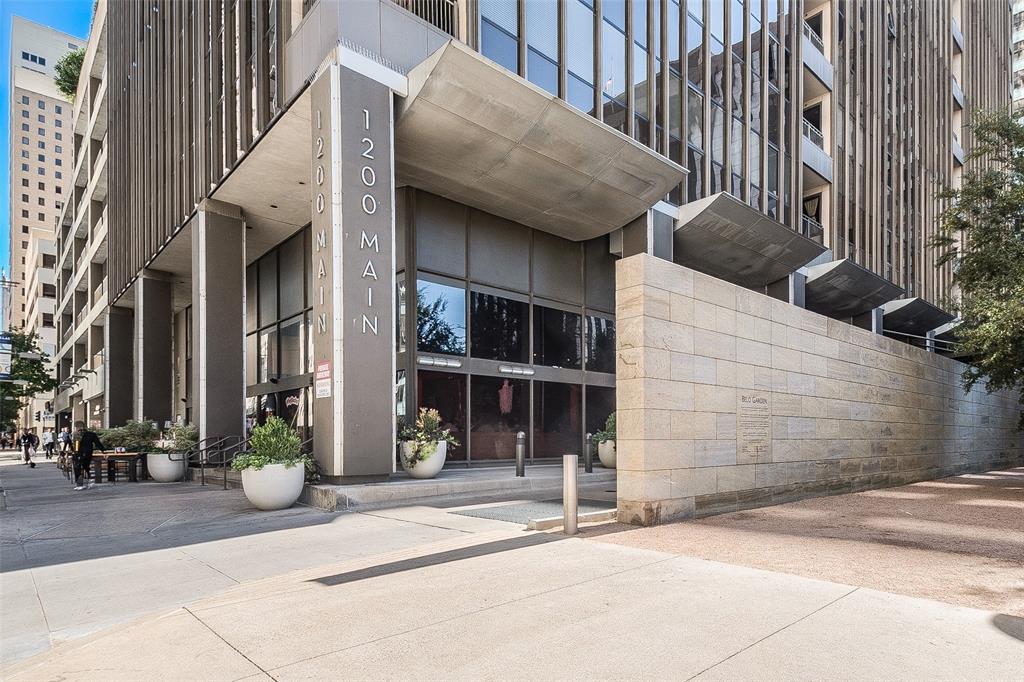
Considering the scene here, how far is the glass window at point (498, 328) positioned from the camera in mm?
18641

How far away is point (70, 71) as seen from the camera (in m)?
51.2

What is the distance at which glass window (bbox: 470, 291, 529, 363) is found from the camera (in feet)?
61.2

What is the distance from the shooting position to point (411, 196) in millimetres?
17484

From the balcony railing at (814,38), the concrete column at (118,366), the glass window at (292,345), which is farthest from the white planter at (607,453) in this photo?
the concrete column at (118,366)

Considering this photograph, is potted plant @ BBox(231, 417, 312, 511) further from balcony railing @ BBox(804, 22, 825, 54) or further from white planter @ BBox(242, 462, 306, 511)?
balcony railing @ BBox(804, 22, 825, 54)

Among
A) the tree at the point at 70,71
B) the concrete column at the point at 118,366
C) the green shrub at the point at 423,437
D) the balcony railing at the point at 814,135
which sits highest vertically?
the tree at the point at 70,71

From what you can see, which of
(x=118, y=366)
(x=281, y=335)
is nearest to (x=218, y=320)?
(x=281, y=335)

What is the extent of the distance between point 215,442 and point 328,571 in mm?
13979

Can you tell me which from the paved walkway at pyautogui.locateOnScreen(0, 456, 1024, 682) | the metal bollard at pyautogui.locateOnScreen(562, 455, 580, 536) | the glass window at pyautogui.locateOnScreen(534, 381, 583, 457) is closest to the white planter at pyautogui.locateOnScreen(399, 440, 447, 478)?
the metal bollard at pyautogui.locateOnScreen(562, 455, 580, 536)

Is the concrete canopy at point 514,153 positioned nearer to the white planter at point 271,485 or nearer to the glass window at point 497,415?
the glass window at point 497,415

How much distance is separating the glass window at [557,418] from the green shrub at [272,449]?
9.18m

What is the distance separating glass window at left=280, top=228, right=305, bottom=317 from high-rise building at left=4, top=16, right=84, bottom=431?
11701 centimetres

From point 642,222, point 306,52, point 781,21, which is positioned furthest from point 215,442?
point 781,21

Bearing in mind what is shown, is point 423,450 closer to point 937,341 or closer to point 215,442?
point 215,442
